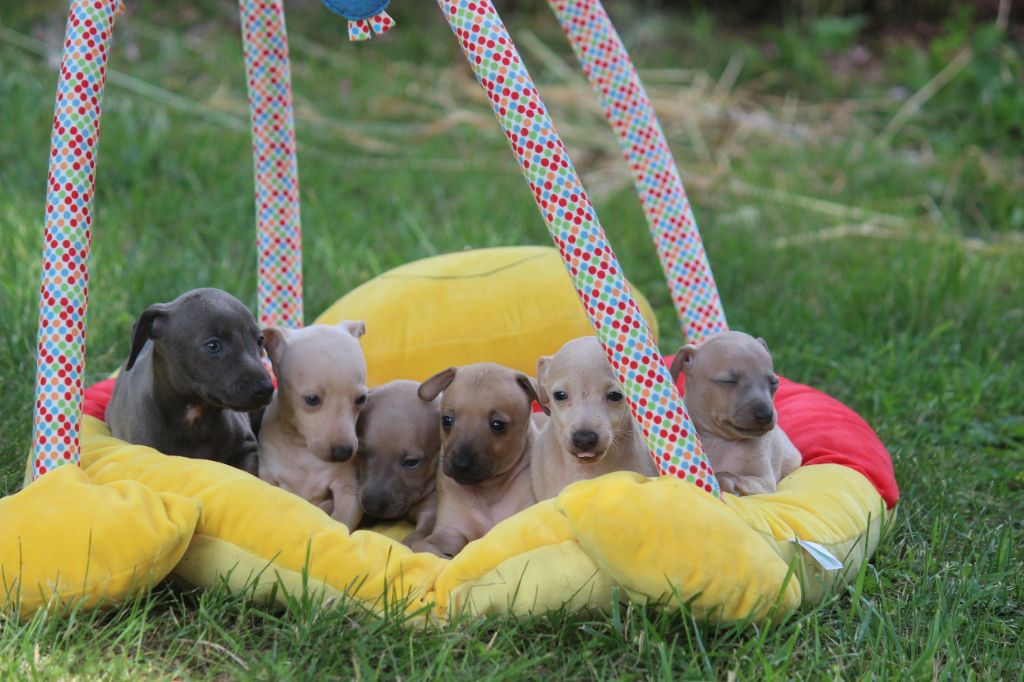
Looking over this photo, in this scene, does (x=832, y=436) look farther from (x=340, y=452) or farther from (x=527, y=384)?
(x=340, y=452)

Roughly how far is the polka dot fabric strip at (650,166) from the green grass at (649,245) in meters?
0.77

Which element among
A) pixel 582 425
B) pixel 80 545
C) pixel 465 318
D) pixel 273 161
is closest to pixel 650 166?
pixel 465 318

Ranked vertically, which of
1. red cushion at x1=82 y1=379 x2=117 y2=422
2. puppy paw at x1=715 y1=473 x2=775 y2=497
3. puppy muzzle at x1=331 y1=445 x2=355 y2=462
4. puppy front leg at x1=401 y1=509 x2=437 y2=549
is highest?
red cushion at x1=82 y1=379 x2=117 y2=422

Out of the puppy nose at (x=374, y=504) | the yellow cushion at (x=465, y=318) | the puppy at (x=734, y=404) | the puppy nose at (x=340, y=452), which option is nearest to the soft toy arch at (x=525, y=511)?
the puppy at (x=734, y=404)

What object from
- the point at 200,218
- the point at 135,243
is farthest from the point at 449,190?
the point at 135,243

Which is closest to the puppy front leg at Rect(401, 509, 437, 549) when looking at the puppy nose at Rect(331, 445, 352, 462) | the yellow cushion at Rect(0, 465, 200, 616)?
the puppy nose at Rect(331, 445, 352, 462)

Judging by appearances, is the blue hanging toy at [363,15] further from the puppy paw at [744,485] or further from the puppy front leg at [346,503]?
the puppy paw at [744,485]

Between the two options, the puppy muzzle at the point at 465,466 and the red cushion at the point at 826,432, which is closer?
the puppy muzzle at the point at 465,466

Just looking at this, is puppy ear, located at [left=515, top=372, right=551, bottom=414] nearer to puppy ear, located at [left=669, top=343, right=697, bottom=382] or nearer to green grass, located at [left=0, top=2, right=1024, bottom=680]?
puppy ear, located at [left=669, top=343, right=697, bottom=382]

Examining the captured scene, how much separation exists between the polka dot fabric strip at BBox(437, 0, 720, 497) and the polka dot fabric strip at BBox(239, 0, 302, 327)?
1.10 meters

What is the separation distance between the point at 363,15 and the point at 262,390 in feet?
2.80

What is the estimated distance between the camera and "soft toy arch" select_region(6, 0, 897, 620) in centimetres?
220

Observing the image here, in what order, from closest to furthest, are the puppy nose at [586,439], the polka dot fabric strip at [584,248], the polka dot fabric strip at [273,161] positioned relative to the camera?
the polka dot fabric strip at [584,248] → the puppy nose at [586,439] → the polka dot fabric strip at [273,161]

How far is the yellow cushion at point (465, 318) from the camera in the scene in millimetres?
3492
